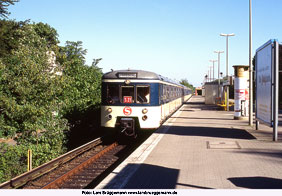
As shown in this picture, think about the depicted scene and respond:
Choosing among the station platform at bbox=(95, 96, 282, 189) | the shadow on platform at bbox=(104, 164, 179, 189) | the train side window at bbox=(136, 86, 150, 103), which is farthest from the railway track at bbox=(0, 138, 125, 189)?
the train side window at bbox=(136, 86, 150, 103)

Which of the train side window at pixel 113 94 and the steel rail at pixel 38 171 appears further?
the train side window at pixel 113 94

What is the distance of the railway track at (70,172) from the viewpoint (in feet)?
29.8

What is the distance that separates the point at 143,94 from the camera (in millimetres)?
13750

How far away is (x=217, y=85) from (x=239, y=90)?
1881 cm

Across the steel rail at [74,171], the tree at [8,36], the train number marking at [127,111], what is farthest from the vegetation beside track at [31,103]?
the tree at [8,36]

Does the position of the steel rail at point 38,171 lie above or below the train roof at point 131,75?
below

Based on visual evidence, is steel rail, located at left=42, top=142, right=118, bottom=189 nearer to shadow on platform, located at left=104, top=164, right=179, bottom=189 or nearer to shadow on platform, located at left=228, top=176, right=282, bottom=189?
shadow on platform, located at left=104, top=164, right=179, bottom=189

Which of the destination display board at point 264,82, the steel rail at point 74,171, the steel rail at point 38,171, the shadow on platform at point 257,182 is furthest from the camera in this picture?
the destination display board at point 264,82

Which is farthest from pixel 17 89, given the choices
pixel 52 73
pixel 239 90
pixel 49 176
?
pixel 239 90

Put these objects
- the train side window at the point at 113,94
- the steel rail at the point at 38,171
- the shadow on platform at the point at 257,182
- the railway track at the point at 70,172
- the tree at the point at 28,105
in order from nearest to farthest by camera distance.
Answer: the shadow on platform at the point at 257,182, the steel rail at the point at 38,171, the railway track at the point at 70,172, the tree at the point at 28,105, the train side window at the point at 113,94

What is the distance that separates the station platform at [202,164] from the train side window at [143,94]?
5.07 feet

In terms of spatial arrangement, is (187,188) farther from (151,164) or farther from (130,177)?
(151,164)

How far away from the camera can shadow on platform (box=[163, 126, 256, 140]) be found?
541 inches

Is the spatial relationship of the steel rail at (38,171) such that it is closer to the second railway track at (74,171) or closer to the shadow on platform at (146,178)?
the second railway track at (74,171)
